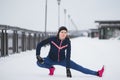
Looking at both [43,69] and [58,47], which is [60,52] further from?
[43,69]

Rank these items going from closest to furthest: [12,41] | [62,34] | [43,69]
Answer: [62,34], [43,69], [12,41]

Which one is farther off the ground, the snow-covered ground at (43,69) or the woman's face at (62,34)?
the woman's face at (62,34)

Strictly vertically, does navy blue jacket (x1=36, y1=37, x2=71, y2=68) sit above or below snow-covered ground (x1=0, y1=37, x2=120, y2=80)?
above

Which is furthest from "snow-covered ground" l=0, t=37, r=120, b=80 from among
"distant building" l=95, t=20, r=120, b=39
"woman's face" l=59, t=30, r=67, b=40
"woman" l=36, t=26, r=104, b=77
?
"distant building" l=95, t=20, r=120, b=39

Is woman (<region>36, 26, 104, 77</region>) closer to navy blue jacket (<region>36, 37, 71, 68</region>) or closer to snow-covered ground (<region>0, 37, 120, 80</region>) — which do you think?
navy blue jacket (<region>36, 37, 71, 68</region>)

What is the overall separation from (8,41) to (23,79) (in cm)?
705

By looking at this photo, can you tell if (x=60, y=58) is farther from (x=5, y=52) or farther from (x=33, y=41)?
(x=33, y=41)

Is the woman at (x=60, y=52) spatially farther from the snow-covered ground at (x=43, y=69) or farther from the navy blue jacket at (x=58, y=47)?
the snow-covered ground at (x=43, y=69)

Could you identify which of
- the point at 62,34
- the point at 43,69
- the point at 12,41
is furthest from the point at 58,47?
the point at 12,41

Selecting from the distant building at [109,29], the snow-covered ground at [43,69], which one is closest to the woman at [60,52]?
the snow-covered ground at [43,69]

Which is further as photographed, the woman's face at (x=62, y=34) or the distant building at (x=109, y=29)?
the distant building at (x=109, y=29)

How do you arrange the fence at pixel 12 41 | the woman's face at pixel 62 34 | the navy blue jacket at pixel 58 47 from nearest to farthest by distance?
the woman's face at pixel 62 34, the navy blue jacket at pixel 58 47, the fence at pixel 12 41

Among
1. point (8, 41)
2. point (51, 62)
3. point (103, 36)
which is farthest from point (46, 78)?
point (103, 36)

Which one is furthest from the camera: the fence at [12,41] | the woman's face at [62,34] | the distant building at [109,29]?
the distant building at [109,29]
